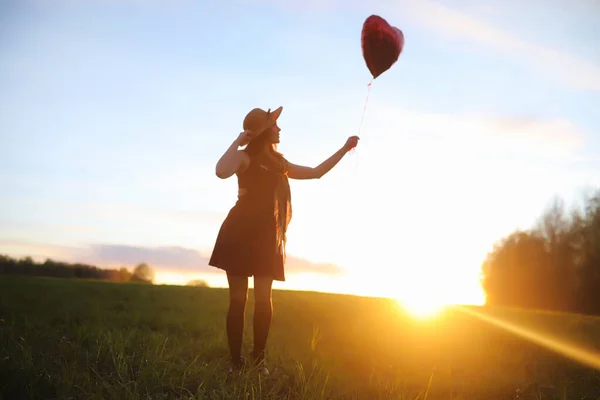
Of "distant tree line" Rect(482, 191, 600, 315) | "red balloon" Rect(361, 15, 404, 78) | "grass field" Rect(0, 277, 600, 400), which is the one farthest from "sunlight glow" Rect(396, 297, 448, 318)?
"distant tree line" Rect(482, 191, 600, 315)

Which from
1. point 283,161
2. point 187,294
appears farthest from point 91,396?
point 187,294

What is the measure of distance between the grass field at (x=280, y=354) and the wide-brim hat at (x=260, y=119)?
8.08 feet

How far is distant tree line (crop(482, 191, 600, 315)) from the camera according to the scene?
31984mm

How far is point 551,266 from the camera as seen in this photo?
115ft

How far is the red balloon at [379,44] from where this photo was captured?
734 cm

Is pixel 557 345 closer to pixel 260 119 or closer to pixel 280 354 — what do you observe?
pixel 280 354

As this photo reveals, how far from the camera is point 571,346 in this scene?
1002 cm

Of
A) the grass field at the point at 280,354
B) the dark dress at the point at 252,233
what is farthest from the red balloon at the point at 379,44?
the grass field at the point at 280,354

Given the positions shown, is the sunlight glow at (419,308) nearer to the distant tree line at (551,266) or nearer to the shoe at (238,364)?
the shoe at (238,364)

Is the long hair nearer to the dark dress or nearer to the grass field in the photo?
the dark dress

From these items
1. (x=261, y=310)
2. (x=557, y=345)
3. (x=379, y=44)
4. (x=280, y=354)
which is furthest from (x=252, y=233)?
(x=557, y=345)

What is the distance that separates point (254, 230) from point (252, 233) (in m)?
0.05

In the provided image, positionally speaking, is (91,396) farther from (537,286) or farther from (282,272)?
(537,286)

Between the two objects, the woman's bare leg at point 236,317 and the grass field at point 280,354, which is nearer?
the grass field at point 280,354
